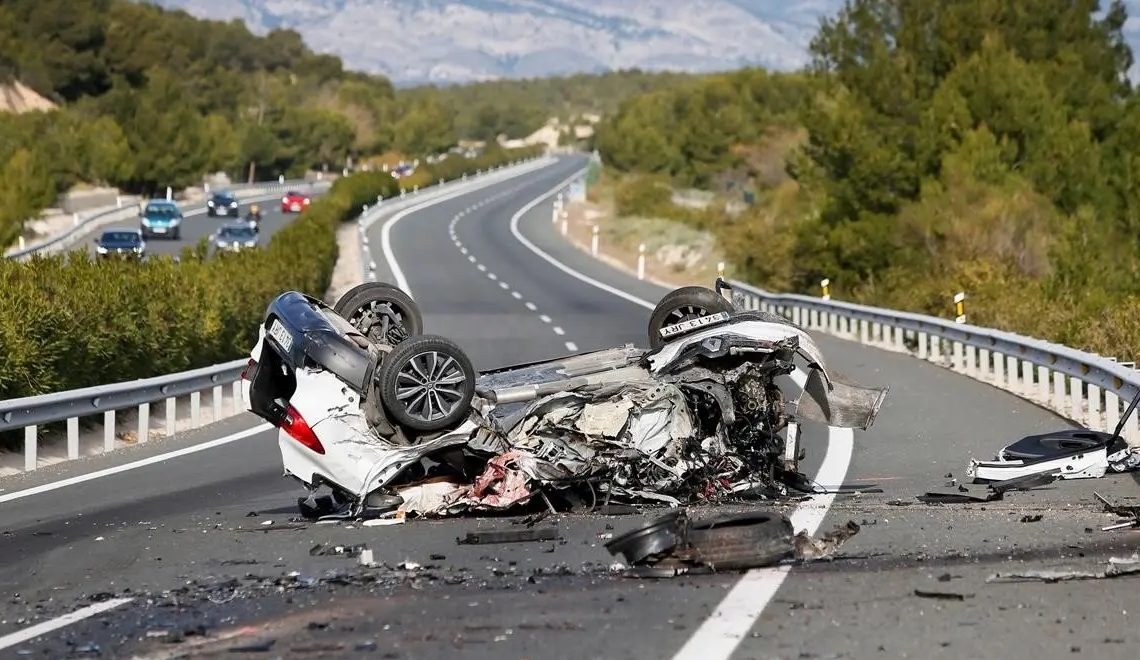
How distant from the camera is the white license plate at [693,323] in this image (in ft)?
41.8

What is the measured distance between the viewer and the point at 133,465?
1770 cm

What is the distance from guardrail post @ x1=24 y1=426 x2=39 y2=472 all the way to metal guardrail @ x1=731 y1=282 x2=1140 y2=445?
9813 mm

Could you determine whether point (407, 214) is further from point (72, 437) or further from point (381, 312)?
point (381, 312)

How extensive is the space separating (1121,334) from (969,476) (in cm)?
1090

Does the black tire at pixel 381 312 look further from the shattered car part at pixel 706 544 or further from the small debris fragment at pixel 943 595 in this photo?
the small debris fragment at pixel 943 595

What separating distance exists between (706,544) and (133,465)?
949cm

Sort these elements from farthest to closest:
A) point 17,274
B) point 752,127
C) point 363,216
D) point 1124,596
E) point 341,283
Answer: point 752,127 < point 363,216 < point 341,283 < point 17,274 < point 1124,596

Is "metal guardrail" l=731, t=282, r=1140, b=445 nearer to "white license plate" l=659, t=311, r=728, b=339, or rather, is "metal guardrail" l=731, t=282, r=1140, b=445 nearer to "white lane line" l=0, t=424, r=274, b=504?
"white license plate" l=659, t=311, r=728, b=339

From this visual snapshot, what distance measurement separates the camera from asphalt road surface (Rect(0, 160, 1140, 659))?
25.0 feet

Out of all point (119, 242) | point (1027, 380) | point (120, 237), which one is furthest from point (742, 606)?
point (120, 237)

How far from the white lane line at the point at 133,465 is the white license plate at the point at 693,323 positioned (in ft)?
18.1

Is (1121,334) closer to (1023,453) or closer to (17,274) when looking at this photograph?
(1023,453)

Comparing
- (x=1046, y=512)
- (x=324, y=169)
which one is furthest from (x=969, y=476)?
(x=324, y=169)

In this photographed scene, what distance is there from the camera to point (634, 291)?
52.9 meters
